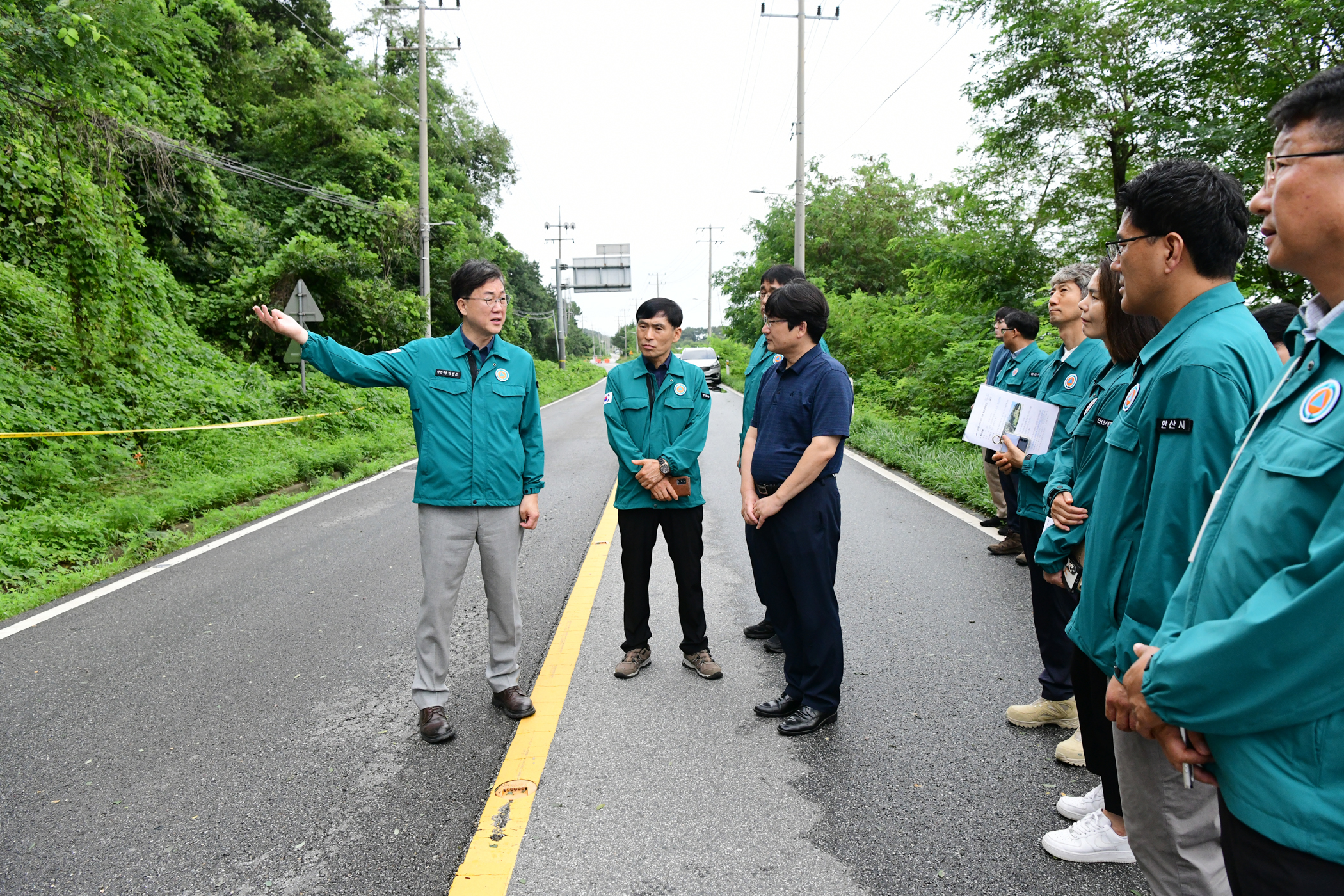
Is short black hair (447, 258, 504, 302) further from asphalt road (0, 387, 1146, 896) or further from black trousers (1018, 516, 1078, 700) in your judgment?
black trousers (1018, 516, 1078, 700)

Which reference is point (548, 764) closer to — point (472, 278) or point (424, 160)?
point (472, 278)

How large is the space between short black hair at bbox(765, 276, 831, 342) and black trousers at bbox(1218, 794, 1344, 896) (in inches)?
97.3

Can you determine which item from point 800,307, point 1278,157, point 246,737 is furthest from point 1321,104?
point 246,737

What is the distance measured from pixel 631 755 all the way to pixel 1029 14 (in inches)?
469

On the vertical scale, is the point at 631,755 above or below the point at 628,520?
below

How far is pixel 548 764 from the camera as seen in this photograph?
10.3ft

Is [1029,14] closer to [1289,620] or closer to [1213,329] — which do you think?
[1213,329]

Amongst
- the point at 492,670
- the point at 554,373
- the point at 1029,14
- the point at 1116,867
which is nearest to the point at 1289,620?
the point at 1116,867

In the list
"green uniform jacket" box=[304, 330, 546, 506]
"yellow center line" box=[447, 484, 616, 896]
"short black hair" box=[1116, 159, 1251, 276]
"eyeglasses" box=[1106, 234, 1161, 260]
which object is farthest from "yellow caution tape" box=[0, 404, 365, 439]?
"short black hair" box=[1116, 159, 1251, 276]

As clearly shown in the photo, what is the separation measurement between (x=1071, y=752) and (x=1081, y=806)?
0.40m

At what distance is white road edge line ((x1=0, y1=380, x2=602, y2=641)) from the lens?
515cm

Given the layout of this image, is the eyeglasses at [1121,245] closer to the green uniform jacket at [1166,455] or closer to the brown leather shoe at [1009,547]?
the green uniform jacket at [1166,455]

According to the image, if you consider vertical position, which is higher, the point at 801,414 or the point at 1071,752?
the point at 801,414

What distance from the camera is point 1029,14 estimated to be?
36.1 feet
